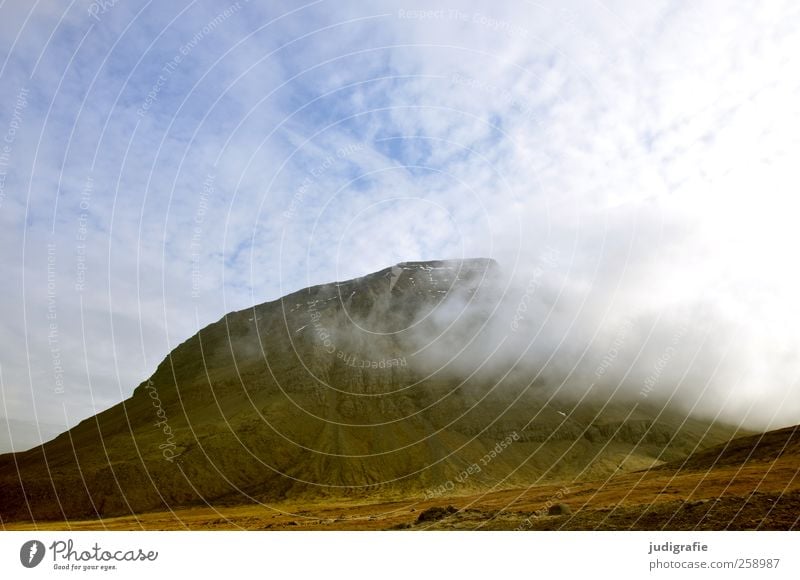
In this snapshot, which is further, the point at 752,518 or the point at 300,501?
the point at 300,501

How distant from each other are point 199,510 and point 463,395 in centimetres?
7162

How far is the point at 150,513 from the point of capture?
7788 cm

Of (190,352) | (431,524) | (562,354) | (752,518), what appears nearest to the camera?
(752,518)

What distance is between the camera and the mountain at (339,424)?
296 ft

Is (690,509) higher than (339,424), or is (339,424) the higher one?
(339,424)

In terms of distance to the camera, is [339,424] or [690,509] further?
[339,424]

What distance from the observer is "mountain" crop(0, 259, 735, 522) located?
90.1m

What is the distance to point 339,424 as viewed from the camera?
113m

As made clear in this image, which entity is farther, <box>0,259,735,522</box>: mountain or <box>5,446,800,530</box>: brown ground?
<box>0,259,735,522</box>: mountain

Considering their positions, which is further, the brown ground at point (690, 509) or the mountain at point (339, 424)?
the mountain at point (339, 424)
